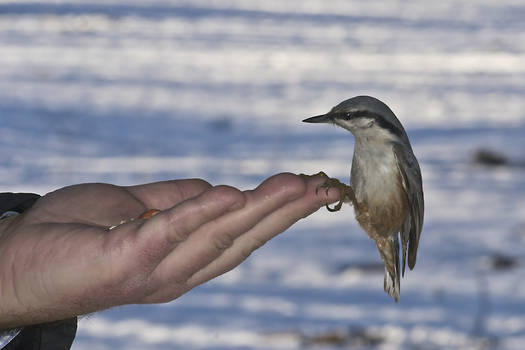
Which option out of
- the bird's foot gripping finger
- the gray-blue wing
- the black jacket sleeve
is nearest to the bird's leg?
the bird's foot gripping finger

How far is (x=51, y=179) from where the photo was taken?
4.93 meters

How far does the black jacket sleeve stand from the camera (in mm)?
2045

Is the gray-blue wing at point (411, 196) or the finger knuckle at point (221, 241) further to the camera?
the gray-blue wing at point (411, 196)

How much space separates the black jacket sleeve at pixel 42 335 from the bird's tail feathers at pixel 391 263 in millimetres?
794

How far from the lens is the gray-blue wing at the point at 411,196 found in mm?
2279

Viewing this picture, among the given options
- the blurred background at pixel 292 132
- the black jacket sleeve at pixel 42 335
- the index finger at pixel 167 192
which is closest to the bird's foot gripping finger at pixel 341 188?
the index finger at pixel 167 192

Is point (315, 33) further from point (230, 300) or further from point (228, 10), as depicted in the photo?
point (230, 300)

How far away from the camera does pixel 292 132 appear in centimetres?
582

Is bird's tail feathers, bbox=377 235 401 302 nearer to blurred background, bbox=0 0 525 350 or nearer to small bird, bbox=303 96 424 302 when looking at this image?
small bird, bbox=303 96 424 302

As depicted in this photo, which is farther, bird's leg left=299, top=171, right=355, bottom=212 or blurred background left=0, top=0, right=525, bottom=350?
blurred background left=0, top=0, right=525, bottom=350

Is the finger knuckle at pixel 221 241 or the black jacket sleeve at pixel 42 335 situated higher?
the finger knuckle at pixel 221 241

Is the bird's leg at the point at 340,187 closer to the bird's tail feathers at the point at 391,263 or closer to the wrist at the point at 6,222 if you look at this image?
the bird's tail feathers at the point at 391,263

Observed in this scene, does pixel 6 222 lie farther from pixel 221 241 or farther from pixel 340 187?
pixel 340 187

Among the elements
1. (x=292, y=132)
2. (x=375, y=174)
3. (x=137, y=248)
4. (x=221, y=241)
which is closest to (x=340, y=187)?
(x=375, y=174)
